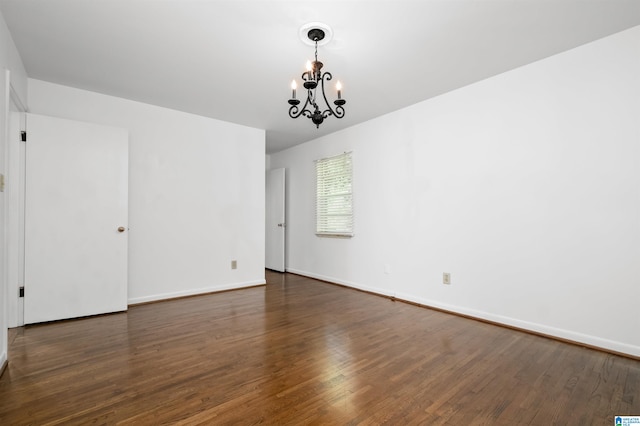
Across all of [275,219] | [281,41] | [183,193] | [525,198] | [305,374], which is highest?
[281,41]

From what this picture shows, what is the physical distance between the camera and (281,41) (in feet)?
8.03

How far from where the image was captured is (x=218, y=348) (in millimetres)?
2426

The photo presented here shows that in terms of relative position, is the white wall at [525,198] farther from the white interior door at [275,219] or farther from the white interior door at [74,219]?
the white interior door at [74,219]

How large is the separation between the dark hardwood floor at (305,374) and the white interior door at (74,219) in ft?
0.91

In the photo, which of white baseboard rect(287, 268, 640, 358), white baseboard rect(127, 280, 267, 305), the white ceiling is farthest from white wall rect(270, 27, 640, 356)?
white baseboard rect(127, 280, 267, 305)

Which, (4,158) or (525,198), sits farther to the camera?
(525,198)

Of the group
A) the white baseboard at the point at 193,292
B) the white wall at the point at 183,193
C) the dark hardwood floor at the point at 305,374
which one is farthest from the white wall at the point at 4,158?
the white baseboard at the point at 193,292

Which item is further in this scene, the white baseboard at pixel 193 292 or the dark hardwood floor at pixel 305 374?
the white baseboard at pixel 193 292

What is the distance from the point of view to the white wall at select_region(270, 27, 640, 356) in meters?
2.36

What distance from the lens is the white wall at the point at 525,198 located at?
2361mm

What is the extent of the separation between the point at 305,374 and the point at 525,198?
2.54 m

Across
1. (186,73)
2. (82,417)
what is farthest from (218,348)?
(186,73)

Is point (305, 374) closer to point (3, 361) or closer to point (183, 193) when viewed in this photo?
point (3, 361)

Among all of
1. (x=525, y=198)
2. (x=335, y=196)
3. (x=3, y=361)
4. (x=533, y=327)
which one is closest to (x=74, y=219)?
(x=3, y=361)
